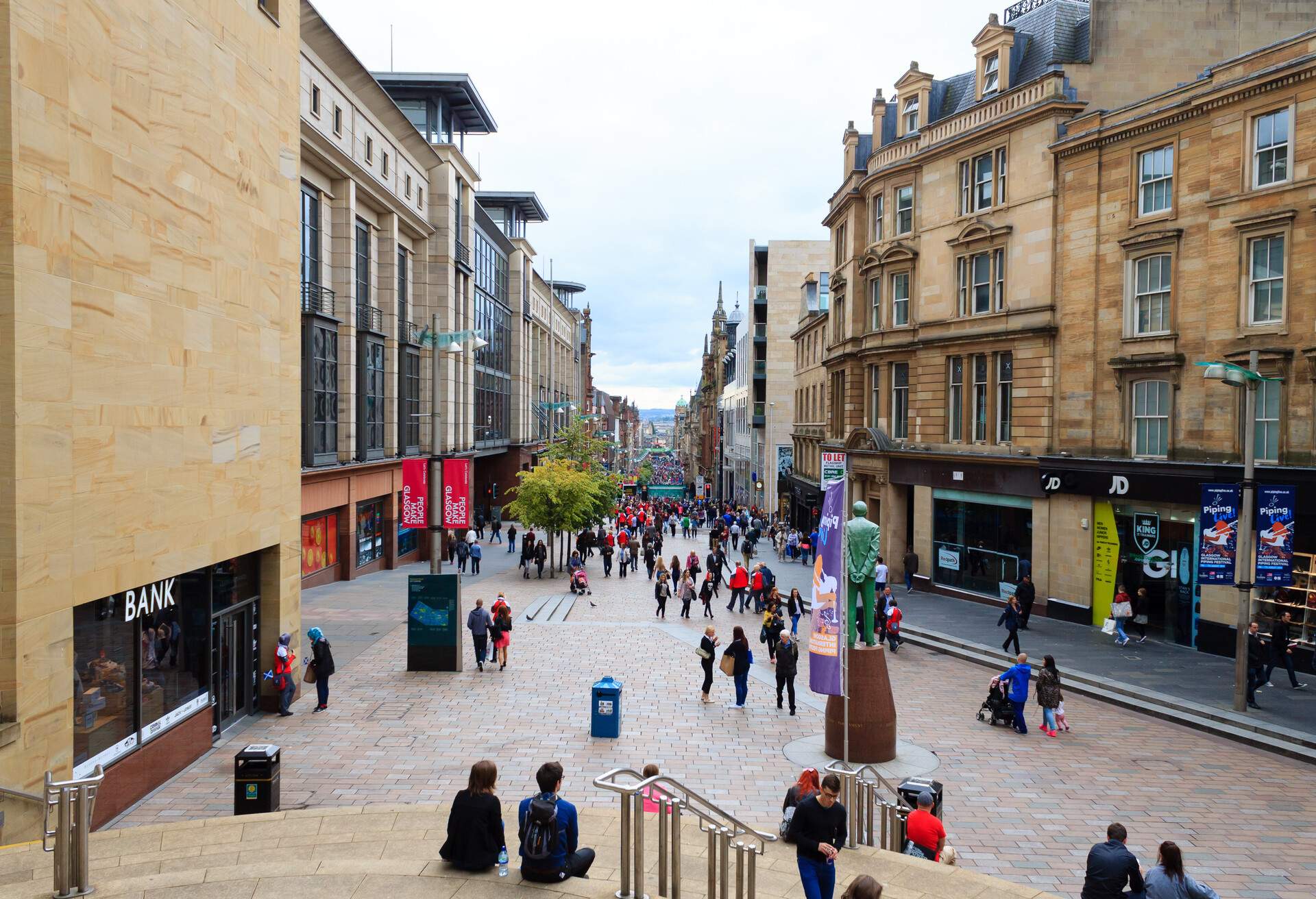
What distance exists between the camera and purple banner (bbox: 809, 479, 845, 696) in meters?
13.0

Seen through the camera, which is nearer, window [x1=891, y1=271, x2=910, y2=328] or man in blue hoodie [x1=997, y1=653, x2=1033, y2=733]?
man in blue hoodie [x1=997, y1=653, x2=1033, y2=733]

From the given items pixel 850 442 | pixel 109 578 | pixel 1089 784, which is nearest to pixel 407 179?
pixel 850 442

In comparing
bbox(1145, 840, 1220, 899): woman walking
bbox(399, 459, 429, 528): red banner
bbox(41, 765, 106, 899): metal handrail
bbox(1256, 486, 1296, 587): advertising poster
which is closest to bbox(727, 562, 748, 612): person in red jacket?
bbox(399, 459, 429, 528): red banner

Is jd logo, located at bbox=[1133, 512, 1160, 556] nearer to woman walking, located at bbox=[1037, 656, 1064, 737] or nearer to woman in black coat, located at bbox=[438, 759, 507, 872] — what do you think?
woman walking, located at bbox=[1037, 656, 1064, 737]

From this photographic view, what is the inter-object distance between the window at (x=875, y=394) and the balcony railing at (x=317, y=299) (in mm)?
19603

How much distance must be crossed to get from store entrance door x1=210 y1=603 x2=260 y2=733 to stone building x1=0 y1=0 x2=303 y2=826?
49 millimetres

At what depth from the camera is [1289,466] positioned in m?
19.6

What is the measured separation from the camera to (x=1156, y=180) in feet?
76.8

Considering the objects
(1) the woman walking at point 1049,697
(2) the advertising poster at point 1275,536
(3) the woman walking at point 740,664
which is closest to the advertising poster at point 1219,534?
(2) the advertising poster at point 1275,536

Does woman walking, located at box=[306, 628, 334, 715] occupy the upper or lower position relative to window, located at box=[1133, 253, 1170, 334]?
lower

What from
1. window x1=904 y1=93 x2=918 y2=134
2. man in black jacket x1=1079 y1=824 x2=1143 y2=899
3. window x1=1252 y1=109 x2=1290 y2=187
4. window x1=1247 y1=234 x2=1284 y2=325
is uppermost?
window x1=904 y1=93 x2=918 y2=134

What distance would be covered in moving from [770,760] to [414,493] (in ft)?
45.9

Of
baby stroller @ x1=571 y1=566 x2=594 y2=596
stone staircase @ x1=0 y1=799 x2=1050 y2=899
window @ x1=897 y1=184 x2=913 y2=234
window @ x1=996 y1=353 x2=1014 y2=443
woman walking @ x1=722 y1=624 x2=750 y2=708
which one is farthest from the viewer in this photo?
window @ x1=897 y1=184 x2=913 y2=234

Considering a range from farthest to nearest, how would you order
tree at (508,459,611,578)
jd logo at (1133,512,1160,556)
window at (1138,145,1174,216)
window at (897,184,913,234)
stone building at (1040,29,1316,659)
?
tree at (508,459,611,578), window at (897,184,913,234), jd logo at (1133,512,1160,556), window at (1138,145,1174,216), stone building at (1040,29,1316,659)
